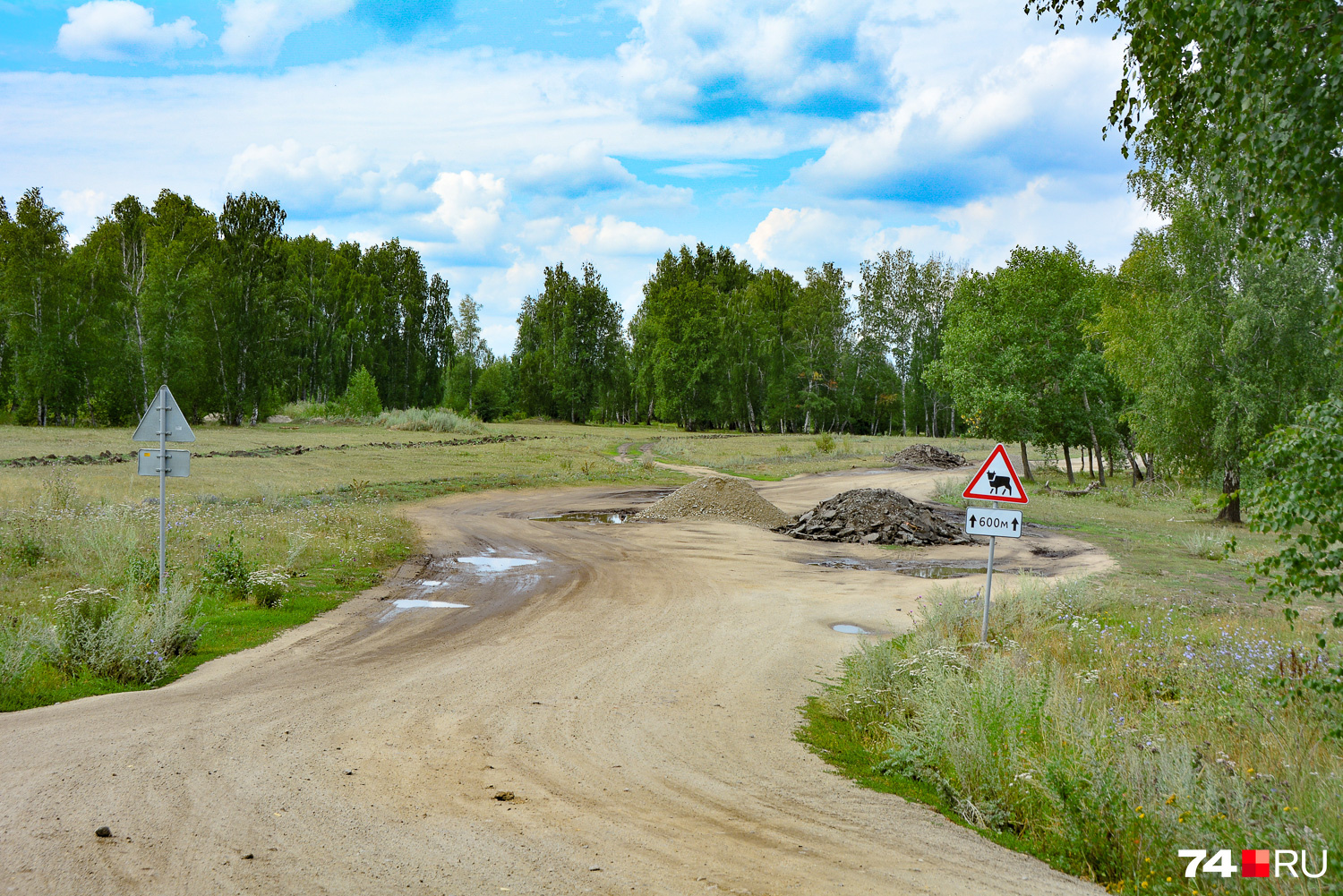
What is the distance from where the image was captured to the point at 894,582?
1778 centimetres

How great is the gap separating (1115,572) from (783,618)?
8459mm

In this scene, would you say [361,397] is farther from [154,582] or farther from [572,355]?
[154,582]

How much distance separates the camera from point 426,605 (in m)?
14.2

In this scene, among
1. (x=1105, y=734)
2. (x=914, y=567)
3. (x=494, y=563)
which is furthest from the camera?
(x=914, y=567)

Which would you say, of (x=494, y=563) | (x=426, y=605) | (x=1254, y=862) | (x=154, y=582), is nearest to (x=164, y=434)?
(x=154, y=582)

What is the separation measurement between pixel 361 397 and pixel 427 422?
8213 mm

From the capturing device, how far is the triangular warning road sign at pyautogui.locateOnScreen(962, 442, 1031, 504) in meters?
10.6

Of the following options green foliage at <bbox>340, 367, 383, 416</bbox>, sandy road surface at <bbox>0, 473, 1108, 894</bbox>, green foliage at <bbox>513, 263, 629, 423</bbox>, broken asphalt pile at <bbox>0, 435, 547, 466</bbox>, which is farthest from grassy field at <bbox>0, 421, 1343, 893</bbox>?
green foliage at <bbox>513, 263, 629, 423</bbox>

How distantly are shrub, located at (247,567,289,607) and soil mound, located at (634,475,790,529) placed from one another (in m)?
14.4

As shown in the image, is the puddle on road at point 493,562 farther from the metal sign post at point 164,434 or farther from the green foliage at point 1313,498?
the green foliage at point 1313,498

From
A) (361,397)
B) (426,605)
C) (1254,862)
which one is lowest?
(426,605)

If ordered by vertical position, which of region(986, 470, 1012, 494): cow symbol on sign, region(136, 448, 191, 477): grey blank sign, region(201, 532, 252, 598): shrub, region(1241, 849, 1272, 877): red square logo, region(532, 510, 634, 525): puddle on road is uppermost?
region(136, 448, 191, 477): grey blank sign

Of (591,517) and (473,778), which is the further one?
(591,517)

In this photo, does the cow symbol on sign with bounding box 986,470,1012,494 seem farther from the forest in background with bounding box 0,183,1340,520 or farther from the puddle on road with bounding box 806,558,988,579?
the puddle on road with bounding box 806,558,988,579
